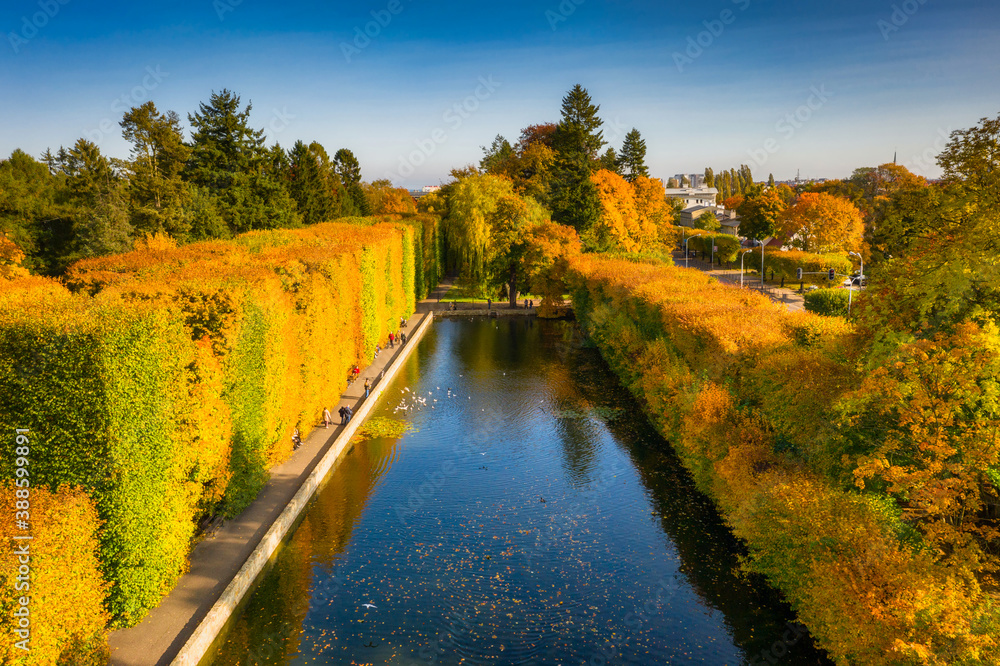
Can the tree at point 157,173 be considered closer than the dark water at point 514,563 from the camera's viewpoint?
No

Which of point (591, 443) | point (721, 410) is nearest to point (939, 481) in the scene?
point (721, 410)

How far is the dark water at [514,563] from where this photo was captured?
1717 cm

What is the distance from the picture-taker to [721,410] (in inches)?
995

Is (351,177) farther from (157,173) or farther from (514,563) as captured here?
(514,563)

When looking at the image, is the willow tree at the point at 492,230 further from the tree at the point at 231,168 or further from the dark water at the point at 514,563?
the dark water at the point at 514,563

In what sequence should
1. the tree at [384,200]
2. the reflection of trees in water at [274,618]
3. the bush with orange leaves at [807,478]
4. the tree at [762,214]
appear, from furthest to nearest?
the tree at [384,200] → the tree at [762,214] → the reflection of trees in water at [274,618] → the bush with orange leaves at [807,478]

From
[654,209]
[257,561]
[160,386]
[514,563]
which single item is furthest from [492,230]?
[160,386]

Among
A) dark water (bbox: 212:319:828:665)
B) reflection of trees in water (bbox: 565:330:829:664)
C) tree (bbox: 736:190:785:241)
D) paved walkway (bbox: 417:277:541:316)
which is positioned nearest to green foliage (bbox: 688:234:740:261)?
tree (bbox: 736:190:785:241)

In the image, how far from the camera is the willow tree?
214ft

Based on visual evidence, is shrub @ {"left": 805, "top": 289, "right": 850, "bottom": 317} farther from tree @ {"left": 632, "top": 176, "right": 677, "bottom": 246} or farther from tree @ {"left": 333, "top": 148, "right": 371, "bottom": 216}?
tree @ {"left": 333, "top": 148, "right": 371, "bottom": 216}

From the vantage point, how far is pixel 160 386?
17859 mm

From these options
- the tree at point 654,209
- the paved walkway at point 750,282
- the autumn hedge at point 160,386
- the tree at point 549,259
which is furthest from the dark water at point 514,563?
the tree at point 654,209

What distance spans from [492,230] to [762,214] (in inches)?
2518

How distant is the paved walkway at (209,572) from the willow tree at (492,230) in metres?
39.3
